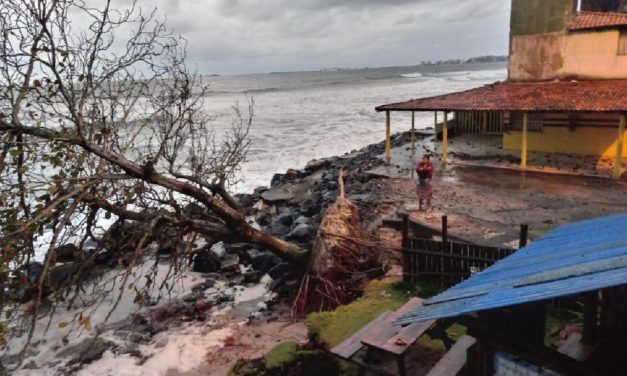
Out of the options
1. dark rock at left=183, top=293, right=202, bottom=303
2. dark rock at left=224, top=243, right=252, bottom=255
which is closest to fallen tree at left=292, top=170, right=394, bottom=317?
dark rock at left=183, top=293, right=202, bottom=303

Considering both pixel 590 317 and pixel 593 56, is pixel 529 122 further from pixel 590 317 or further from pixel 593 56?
pixel 590 317

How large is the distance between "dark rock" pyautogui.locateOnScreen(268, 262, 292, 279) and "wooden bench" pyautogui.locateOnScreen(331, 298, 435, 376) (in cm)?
501

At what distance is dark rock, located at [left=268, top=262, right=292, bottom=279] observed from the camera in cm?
1102

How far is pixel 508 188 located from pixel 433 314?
13.1m

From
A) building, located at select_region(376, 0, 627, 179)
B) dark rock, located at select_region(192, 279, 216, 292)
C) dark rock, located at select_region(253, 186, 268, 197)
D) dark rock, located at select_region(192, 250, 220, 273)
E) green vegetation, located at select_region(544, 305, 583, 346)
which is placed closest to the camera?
green vegetation, located at select_region(544, 305, 583, 346)

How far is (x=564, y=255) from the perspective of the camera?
3625 mm

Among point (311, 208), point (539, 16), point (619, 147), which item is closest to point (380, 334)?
point (311, 208)

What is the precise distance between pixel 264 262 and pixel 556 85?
Result: 14537 mm

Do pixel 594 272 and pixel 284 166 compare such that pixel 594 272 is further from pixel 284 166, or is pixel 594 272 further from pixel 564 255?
pixel 284 166

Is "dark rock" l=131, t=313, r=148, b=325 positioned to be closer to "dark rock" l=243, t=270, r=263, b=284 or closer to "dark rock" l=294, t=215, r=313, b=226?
"dark rock" l=243, t=270, r=263, b=284

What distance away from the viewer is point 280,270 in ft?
36.5

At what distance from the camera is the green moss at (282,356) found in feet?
22.4

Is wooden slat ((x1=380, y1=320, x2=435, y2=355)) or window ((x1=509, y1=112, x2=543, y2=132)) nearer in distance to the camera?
wooden slat ((x1=380, y1=320, x2=435, y2=355))

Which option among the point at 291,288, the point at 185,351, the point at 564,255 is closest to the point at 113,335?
the point at 185,351
